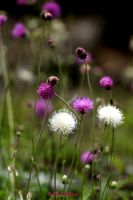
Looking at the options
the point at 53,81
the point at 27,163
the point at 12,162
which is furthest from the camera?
the point at 27,163

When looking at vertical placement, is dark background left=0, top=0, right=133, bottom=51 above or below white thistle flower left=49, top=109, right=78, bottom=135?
above

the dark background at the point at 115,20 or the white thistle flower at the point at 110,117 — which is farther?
the dark background at the point at 115,20

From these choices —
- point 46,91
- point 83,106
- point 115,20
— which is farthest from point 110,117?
point 115,20

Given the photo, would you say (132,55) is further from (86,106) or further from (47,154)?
(86,106)

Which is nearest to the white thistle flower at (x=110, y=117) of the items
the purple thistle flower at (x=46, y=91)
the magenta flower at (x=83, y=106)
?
the magenta flower at (x=83, y=106)

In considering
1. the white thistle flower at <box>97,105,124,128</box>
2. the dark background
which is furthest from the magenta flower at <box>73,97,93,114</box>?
the dark background

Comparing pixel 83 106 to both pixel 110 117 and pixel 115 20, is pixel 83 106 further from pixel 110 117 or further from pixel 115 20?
pixel 115 20

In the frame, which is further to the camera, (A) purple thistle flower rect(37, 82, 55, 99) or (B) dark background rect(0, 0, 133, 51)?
(B) dark background rect(0, 0, 133, 51)

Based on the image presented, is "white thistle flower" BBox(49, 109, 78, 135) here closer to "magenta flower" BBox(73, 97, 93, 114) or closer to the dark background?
"magenta flower" BBox(73, 97, 93, 114)

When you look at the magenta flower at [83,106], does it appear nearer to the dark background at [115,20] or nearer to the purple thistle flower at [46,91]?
the purple thistle flower at [46,91]

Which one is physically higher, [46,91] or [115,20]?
[115,20]

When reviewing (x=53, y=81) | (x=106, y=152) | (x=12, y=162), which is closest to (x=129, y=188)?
(x=106, y=152)
